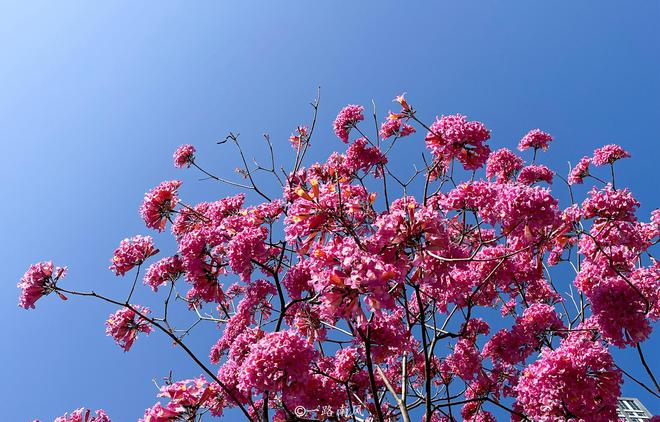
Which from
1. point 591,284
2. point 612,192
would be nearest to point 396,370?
point 591,284

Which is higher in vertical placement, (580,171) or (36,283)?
(580,171)

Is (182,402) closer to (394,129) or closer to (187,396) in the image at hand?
(187,396)

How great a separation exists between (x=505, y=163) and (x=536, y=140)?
1.32m

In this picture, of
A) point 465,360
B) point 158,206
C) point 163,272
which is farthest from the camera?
point 465,360

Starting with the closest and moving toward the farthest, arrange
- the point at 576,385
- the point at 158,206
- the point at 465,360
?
the point at 576,385
the point at 158,206
the point at 465,360

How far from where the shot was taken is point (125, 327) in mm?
5875

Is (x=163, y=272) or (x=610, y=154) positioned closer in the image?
(x=163, y=272)

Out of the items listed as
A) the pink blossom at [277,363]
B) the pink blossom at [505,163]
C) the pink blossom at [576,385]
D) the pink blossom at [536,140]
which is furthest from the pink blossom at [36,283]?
the pink blossom at [536,140]

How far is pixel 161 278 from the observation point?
605 centimetres

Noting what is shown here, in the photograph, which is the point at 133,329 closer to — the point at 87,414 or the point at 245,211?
the point at 87,414

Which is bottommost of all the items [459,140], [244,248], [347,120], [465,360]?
[465,360]

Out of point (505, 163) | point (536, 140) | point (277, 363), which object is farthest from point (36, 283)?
point (536, 140)

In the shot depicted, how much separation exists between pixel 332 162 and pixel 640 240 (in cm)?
524

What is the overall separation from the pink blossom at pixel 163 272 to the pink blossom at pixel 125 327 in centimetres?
44
